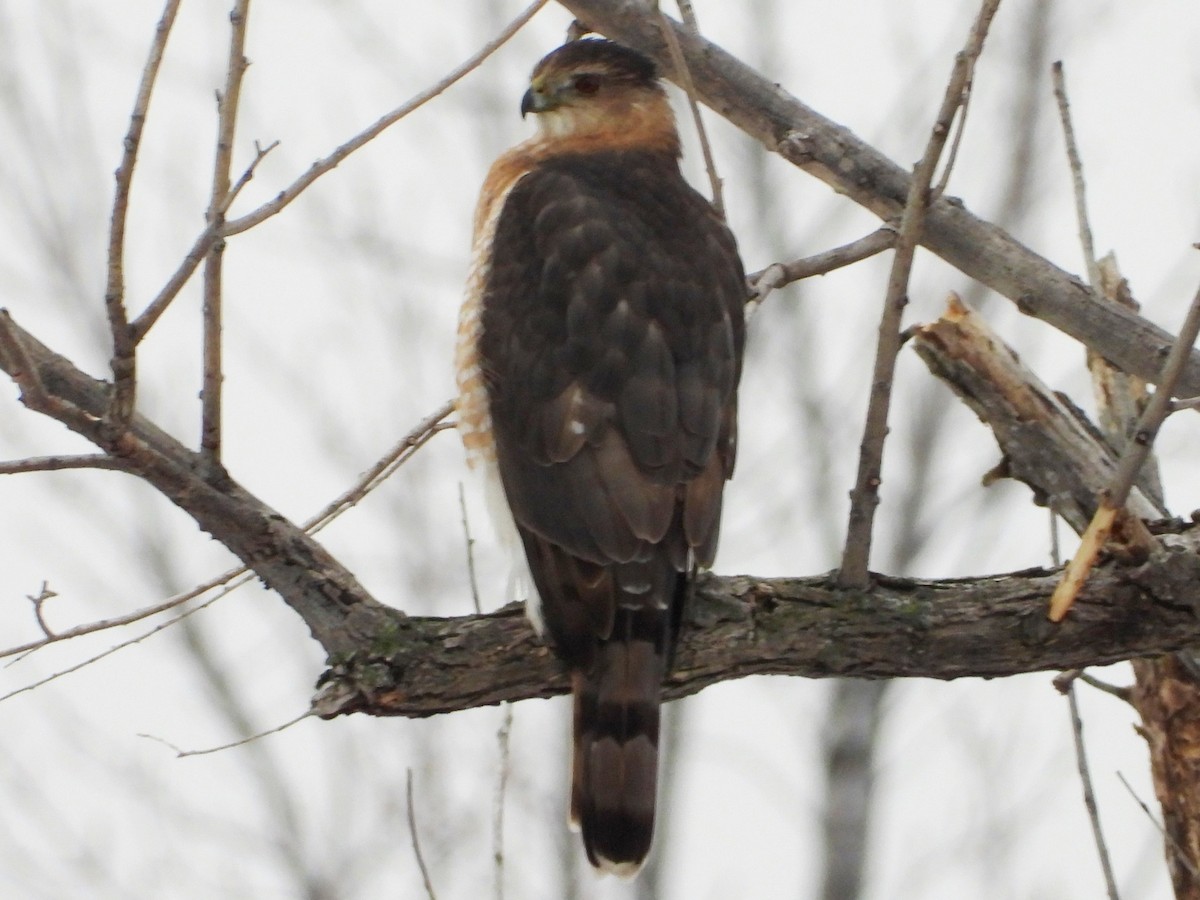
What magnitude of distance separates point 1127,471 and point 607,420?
115 cm

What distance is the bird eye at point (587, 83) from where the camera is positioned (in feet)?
16.5

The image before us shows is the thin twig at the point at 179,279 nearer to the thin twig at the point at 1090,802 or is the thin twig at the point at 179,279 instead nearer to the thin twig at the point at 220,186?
the thin twig at the point at 220,186

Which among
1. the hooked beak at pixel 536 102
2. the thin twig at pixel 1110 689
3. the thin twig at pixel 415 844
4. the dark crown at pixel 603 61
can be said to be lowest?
the thin twig at pixel 415 844

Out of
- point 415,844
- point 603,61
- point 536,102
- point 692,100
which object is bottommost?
point 415,844

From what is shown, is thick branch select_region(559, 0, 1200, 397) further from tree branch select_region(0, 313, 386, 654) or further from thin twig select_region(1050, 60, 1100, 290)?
tree branch select_region(0, 313, 386, 654)

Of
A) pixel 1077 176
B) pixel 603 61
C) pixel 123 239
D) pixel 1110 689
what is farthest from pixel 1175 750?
pixel 123 239

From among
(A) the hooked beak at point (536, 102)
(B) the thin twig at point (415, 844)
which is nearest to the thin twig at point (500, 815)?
(B) the thin twig at point (415, 844)

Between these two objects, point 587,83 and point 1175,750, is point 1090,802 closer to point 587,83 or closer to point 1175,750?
point 1175,750

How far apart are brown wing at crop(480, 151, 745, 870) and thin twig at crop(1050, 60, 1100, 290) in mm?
843

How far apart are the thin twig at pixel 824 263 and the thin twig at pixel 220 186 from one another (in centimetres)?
159

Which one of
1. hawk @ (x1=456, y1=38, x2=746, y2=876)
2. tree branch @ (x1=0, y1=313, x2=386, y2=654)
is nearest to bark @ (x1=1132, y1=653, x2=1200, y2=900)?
hawk @ (x1=456, y1=38, x2=746, y2=876)

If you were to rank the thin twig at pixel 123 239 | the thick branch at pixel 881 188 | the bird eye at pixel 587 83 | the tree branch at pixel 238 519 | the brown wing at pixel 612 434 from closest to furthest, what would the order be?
the thin twig at pixel 123 239 < the tree branch at pixel 238 519 < the brown wing at pixel 612 434 < the thick branch at pixel 881 188 < the bird eye at pixel 587 83

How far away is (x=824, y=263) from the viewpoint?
4234 mm

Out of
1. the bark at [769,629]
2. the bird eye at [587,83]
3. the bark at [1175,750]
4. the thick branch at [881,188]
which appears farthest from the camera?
the bird eye at [587,83]
